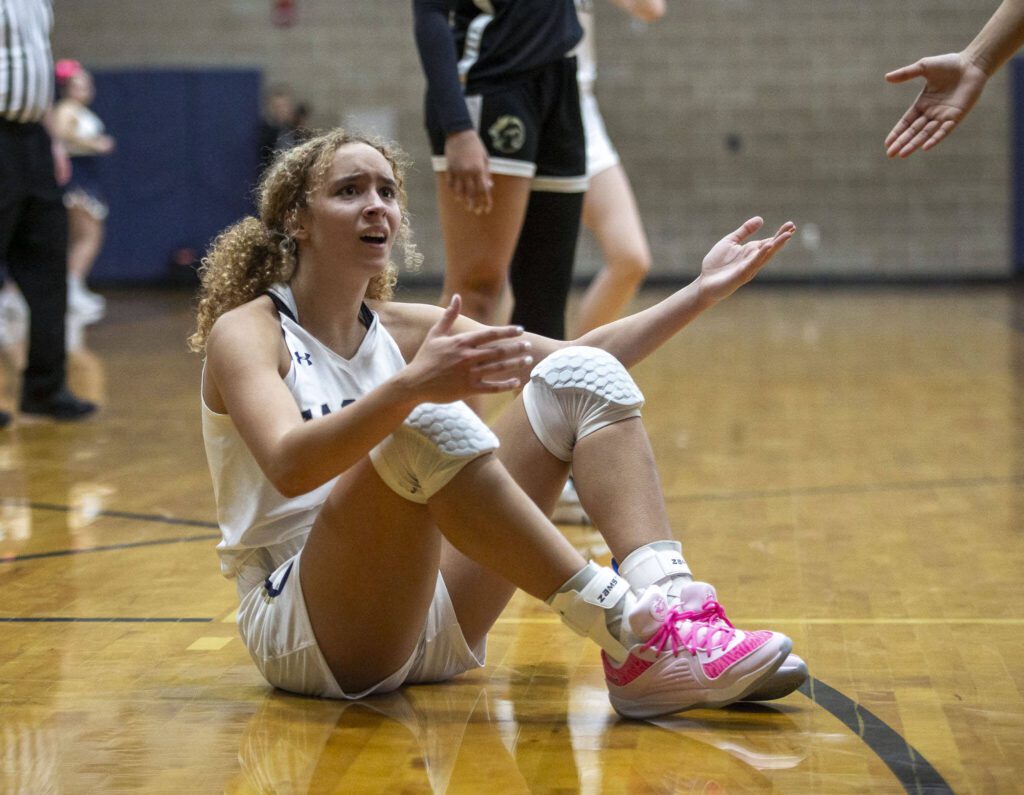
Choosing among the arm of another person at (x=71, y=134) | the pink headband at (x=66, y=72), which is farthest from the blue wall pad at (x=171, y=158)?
the arm of another person at (x=71, y=134)

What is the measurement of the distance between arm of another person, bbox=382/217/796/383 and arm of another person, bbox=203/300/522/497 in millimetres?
312

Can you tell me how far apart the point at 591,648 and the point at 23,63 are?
10.2 feet

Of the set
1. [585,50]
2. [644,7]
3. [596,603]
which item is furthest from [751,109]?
[596,603]

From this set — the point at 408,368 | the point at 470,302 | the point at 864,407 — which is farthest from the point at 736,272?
the point at 864,407

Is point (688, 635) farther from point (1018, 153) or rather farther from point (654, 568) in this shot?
point (1018, 153)

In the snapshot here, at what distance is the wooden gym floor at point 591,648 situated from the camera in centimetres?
162

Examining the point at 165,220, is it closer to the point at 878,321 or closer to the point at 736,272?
the point at 878,321

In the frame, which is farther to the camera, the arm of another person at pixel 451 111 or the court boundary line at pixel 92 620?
the arm of another person at pixel 451 111

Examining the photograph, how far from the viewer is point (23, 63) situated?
436 centimetres

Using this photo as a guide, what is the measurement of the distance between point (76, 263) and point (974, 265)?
6683 mm

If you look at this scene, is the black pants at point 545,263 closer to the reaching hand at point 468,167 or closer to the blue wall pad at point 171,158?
the reaching hand at point 468,167

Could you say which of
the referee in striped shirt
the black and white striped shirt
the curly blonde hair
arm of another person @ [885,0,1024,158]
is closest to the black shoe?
the referee in striped shirt

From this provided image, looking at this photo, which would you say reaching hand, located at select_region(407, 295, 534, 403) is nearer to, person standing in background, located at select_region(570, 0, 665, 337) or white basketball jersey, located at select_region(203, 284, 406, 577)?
white basketball jersey, located at select_region(203, 284, 406, 577)

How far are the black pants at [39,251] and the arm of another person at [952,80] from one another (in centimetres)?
314
